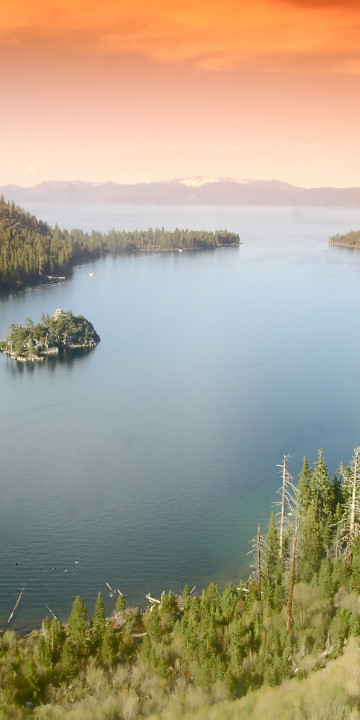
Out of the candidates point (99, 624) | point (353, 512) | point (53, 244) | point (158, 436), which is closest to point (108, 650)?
point (99, 624)

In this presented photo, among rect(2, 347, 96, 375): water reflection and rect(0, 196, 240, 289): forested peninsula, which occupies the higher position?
rect(0, 196, 240, 289): forested peninsula

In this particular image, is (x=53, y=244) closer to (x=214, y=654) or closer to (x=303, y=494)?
(x=303, y=494)

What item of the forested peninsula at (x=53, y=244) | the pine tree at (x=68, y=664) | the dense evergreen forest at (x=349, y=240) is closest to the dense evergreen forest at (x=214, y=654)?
the pine tree at (x=68, y=664)

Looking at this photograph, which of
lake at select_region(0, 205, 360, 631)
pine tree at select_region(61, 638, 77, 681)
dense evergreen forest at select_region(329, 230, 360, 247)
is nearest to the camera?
pine tree at select_region(61, 638, 77, 681)

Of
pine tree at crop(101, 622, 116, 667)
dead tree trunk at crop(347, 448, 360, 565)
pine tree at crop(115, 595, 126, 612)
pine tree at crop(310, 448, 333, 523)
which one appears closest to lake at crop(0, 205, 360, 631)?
pine tree at crop(115, 595, 126, 612)

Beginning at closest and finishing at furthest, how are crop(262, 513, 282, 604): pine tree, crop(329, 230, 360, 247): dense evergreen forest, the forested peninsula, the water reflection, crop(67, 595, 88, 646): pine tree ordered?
crop(67, 595, 88, 646): pine tree < crop(262, 513, 282, 604): pine tree < the water reflection < the forested peninsula < crop(329, 230, 360, 247): dense evergreen forest

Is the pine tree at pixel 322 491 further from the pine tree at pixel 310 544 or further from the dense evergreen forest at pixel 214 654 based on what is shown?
the dense evergreen forest at pixel 214 654

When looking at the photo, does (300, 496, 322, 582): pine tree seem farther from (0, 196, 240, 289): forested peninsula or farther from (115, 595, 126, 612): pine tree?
(0, 196, 240, 289): forested peninsula
